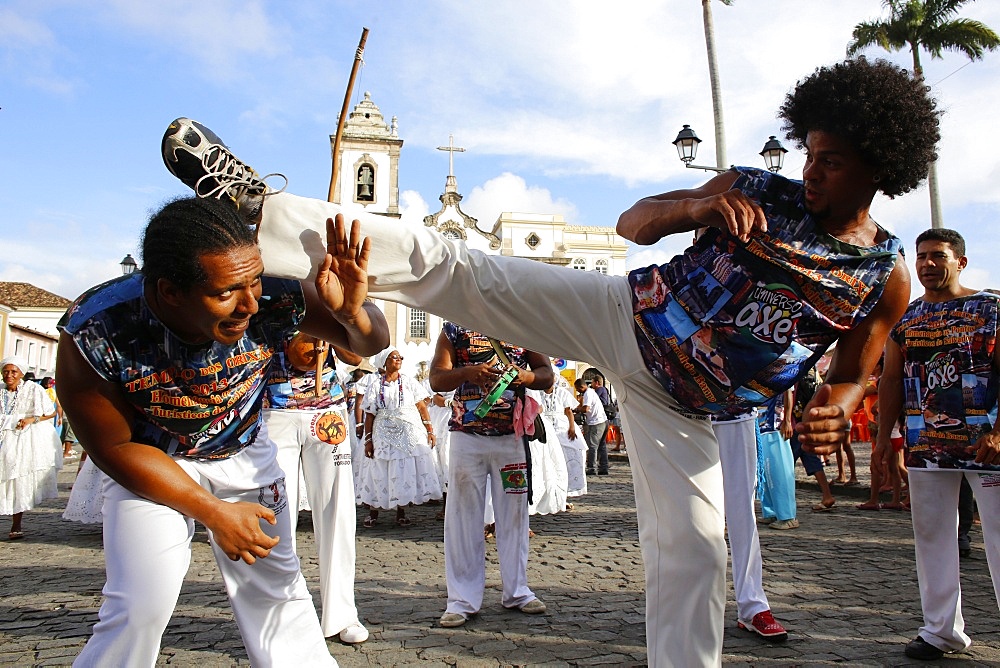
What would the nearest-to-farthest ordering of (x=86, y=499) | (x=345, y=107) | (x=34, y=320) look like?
(x=345, y=107)
(x=86, y=499)
(x=34, y=320)

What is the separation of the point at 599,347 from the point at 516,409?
239 centimetres

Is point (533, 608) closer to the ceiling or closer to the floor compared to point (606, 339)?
closer to the floor

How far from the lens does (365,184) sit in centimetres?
4728

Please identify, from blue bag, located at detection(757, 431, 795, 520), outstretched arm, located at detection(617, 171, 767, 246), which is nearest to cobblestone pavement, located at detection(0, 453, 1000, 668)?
blue bag, located at detection(757, 431, 795, 520)

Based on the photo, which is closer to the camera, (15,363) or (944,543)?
(944,543)

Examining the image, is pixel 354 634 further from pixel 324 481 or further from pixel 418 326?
pixel 418 326

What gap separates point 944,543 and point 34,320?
171ft

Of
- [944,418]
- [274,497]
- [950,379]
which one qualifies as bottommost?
[274,497]

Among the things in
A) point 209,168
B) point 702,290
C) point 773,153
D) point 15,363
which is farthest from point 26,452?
point 773,153

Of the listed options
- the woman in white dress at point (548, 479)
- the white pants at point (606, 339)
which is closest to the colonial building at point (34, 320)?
the woman in white dress at point (548, 479)

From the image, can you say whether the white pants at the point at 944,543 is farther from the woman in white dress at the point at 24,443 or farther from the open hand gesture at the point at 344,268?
the woman in white dress at the point at 24,443

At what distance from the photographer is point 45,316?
4538 centimetres

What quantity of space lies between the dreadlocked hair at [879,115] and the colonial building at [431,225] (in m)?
41.7

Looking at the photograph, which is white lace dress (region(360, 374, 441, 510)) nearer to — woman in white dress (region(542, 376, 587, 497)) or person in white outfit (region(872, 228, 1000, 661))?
woman in white dress (region(542, 376, 587, 497))
